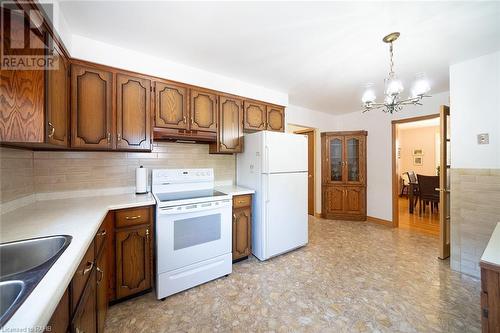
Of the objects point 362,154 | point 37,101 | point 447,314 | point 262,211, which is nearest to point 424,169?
point 362,154

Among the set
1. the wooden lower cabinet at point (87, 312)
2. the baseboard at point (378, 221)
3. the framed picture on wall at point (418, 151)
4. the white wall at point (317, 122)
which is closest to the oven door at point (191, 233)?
the wooden lower cabinet at point (87, 312)

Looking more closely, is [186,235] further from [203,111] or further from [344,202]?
[344,202]

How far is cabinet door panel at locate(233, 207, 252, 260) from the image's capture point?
230cm

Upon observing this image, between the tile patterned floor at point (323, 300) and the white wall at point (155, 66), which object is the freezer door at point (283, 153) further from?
the tile patterned floor at point (323, 300)

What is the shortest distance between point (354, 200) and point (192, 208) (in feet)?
11.4

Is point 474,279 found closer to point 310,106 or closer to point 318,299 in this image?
point 318,299

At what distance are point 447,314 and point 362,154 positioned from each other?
2.92m

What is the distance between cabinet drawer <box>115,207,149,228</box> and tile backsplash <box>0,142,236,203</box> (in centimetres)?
59

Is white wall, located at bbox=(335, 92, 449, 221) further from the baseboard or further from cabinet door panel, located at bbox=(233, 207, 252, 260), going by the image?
cabinet door panel, located at bbox=(233, 207, 252, 260)

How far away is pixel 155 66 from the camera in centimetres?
209

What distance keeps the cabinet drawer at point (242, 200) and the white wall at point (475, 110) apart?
236 centimetres

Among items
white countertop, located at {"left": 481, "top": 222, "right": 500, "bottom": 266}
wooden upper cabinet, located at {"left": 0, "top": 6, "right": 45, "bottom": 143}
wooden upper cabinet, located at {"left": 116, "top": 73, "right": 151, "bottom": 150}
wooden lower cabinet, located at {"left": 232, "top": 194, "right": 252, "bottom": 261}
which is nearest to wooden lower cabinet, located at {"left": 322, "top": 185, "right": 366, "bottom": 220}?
wooden lower cabinet, located at {"left": 232, "top": 194, "right": 252, "bottom": 261}

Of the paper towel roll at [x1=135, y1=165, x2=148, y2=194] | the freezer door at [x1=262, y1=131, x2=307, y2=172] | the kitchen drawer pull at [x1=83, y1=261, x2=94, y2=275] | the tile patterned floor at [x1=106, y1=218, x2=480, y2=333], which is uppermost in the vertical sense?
the freezer door at [x1=262, y1=131, x2=307, y2=172]

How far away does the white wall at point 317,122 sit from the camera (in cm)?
385
